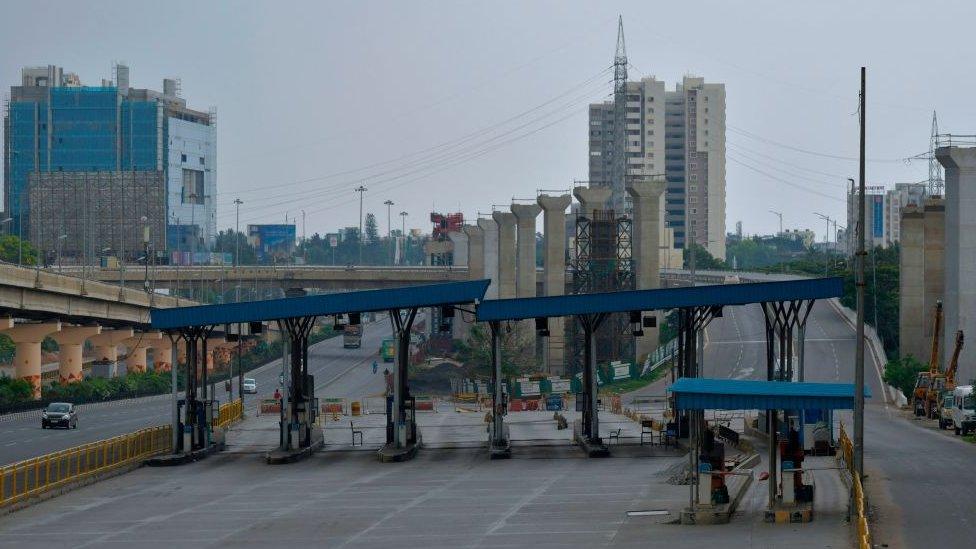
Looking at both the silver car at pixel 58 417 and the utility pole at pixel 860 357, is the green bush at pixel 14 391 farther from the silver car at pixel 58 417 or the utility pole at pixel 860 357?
the utility pole at pixel 860 357

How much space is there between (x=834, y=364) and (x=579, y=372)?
20.9 m

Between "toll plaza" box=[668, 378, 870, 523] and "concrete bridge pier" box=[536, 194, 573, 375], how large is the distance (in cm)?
8249

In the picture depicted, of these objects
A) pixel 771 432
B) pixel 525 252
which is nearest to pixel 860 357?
pixel 771 432

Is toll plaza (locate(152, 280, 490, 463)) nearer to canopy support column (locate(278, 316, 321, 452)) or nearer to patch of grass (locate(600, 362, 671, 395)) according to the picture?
canopy support column (locate(278, 316, 321, 452))

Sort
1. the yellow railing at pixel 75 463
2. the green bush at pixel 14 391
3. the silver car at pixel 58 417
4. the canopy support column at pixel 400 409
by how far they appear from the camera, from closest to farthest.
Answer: the yellow railing at pixel 75 463 < the canopy support column at pixel 400 409 < the silver car at pixel 58 417 < the green bush at pixel 14 391

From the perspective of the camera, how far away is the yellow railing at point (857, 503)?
23.7 meters

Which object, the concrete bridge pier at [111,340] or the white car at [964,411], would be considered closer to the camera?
the white car at [964,411]

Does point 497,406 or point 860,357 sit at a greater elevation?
point 860,357

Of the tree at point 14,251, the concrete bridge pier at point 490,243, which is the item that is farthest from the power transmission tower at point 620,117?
the tree at point 14,251

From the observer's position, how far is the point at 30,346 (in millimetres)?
100875

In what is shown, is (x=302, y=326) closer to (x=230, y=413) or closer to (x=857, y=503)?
(x=230, y=413)

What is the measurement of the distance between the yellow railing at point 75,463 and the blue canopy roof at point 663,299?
40.9 ft

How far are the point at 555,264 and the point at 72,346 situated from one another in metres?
38.2

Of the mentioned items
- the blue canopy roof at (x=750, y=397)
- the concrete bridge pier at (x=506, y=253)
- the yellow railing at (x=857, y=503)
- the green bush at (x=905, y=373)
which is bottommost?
the green bush at (x=905, y=373)
